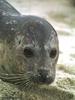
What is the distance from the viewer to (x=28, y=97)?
450 centimetres

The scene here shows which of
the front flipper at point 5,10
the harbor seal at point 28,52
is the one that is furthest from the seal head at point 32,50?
the front flipper at point 5,10

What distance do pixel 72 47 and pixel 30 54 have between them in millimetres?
2973

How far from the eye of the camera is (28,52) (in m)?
4.43

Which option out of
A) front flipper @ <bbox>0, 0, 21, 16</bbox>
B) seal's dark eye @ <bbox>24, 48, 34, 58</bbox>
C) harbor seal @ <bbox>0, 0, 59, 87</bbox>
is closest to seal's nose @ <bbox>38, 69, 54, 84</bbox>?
harbor seal @ <bbox>0, 0, 59, 87</bbox>

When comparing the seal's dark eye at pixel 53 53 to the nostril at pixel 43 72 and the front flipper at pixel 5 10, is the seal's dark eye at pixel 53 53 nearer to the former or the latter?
the nostril at pixel 43 72

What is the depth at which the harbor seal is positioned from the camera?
170 inches

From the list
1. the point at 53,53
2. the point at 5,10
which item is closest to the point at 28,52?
the point at 53,53

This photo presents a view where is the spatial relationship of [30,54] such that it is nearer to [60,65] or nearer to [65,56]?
[60,65]

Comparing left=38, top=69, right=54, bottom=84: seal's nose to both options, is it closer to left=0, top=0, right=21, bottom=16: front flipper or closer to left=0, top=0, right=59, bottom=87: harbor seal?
left=0, top=0, right=59, bottom=87: harbor seal

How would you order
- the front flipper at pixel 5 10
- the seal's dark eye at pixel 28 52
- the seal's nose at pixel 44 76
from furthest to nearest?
the front flipper at pixel 5 10 < the seal's dark eye at pixel 28 52 < the seal's nose at pixel 44 76

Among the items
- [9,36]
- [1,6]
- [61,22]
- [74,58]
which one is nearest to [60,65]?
[74,58]

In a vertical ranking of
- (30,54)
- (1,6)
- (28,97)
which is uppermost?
(1,6)

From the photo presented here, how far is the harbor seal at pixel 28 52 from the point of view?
4.32m

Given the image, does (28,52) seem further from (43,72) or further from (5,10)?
(5,10)
